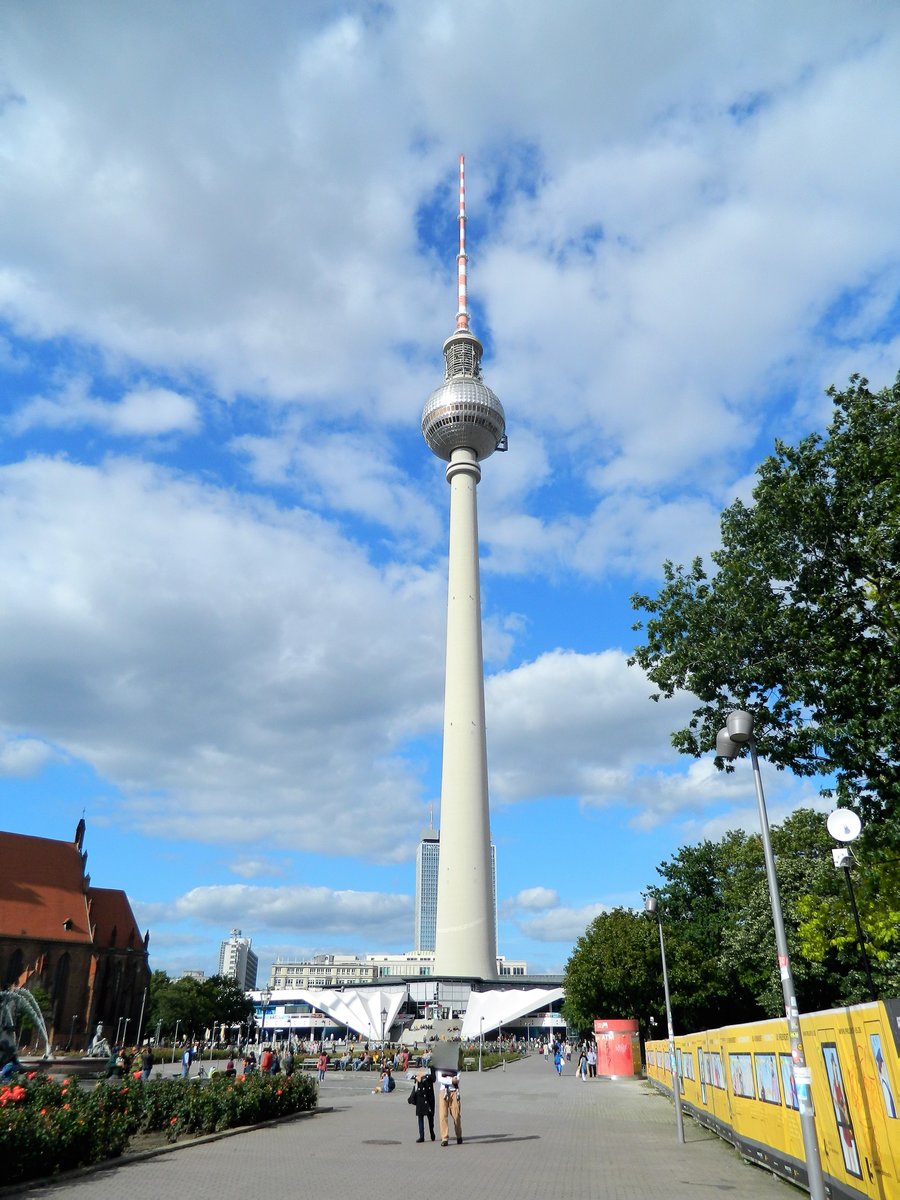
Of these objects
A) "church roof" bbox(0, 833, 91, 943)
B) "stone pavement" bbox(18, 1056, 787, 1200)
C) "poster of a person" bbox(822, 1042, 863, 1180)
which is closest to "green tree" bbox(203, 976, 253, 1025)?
"church roof" bbox(0, 833, 91, 943)

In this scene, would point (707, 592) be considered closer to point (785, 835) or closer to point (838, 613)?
point (838, 613)

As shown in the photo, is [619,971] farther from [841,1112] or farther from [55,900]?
[55,900]

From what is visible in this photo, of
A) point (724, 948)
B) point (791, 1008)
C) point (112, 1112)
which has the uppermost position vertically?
point (724, 948)

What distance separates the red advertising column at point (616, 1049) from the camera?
154 feet

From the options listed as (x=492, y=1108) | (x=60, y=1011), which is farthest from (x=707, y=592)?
(x=60, y=1011)

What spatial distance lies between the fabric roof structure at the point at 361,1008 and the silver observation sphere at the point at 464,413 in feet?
199

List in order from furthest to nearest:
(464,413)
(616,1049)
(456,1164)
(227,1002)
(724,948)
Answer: (227,1002)
(464,413)
(724,948)
(616,1049)
(456,1164)

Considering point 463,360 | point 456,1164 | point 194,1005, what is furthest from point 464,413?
point 456,1164

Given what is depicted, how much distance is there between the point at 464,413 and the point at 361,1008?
64.4m

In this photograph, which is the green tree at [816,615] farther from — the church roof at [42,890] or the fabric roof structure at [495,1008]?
the church roof at [42,890]

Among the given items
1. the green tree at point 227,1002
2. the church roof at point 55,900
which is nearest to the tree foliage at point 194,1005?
the green tree at point 227,1002

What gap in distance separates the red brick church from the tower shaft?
35756 millimetres

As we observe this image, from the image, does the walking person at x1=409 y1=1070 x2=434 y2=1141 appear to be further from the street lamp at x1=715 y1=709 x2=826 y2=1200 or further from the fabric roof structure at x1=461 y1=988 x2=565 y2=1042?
the fabric roof structure at x1=461 y1=988 x2=565 y2=1042

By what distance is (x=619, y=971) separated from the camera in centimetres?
5178
